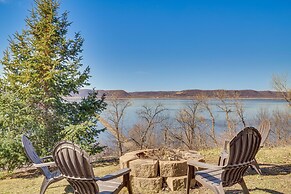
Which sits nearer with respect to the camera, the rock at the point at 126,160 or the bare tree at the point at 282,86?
the rock at the point at 126,160

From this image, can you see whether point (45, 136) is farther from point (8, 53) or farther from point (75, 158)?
point (75, 158)

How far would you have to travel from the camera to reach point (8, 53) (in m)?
6.29

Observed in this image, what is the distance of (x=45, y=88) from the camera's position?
6422 millimetres

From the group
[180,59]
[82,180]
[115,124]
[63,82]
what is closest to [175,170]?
[82,180]

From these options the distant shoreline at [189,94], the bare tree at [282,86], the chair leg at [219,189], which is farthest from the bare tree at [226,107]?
the chair leg at [219,189]

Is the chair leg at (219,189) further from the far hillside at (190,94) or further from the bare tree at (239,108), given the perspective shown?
the bare tree at (239,108)

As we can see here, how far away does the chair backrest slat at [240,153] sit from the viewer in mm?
2535

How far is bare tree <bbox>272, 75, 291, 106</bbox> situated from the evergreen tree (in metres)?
11.6

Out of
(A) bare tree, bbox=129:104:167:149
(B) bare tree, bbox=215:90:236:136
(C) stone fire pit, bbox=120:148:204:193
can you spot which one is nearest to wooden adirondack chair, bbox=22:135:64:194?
(C) stone fire pit, bbox=120:148:204:193

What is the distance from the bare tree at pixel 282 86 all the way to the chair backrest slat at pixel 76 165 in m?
14.2

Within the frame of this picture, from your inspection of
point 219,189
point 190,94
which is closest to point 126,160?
point 219,189

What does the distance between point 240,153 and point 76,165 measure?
5.89ft

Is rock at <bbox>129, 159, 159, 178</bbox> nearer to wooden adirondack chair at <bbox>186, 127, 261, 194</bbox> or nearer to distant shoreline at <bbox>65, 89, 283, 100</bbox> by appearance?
wooden adirondack chair at <bbox>186, 127, 261, 194</bbox>

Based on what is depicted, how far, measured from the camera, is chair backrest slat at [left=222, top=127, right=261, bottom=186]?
2.54 metres
